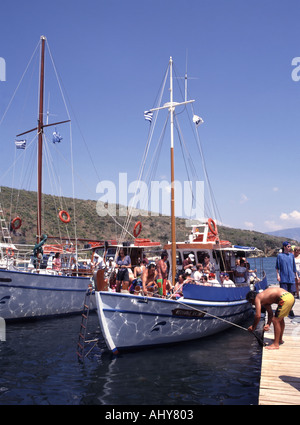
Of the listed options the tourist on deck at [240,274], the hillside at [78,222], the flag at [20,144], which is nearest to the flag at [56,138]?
the flag at [20,144]

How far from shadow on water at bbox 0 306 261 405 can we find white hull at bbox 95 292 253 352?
333 millimetres

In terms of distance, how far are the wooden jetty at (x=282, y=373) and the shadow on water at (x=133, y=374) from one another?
Result: 2.49ft

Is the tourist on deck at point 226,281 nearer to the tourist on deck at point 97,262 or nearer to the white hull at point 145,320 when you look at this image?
the white hull at point 145,320

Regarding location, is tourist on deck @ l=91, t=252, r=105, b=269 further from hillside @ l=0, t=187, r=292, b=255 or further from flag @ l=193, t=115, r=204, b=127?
hillside @ l=0, t=187, r=292, b=255

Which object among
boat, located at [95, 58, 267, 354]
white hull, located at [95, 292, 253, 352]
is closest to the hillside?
boat, located at [95, 58, 267, 354]

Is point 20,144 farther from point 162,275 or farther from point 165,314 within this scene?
point 165,314

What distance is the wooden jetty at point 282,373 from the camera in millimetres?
5574

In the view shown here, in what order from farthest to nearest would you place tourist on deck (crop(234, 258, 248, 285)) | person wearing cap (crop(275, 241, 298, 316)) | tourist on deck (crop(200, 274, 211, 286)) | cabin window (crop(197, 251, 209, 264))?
tourist on deck (crop(234, 258, 248, 285)) < cabin window (crop(197, 251, 209, 264)) < tourist on deck (crop(200, 274, 211, 286)) < person wearing cap (crop(275, 241, 298, 316))

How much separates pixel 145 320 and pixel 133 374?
1852mm

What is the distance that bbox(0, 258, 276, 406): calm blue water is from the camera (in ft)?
23.5

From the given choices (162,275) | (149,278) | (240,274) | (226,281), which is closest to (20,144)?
(149,278)

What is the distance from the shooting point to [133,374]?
335 inches

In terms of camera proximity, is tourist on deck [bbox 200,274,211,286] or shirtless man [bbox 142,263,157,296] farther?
tourist on deck [bbox 200,274,211,286]
